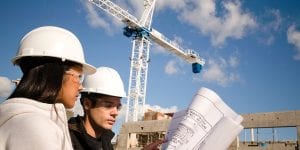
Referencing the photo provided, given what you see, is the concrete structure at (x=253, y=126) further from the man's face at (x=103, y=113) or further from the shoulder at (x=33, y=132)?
the shoulder at (x=33, y=132)

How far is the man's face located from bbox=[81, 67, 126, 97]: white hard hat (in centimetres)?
23

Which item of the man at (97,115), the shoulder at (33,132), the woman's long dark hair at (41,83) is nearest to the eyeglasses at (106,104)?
the man at (97,115)

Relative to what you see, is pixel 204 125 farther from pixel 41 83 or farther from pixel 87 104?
pixel 87 104

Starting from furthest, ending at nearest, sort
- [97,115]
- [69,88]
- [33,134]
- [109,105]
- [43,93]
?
[109,105]
[97,115]
[69,88]
[43,93]
[33,134]

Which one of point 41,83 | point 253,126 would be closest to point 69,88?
point 41,83

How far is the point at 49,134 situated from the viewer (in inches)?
34.5

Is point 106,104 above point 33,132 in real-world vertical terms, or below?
above

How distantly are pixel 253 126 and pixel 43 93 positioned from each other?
13.9 meters

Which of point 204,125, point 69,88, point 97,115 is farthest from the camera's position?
point 97,115

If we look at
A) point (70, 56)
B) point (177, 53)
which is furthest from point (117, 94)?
point (177, 53)

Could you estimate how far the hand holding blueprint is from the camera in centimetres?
177

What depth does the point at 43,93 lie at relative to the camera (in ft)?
3.47

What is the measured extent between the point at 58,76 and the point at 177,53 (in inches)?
1649

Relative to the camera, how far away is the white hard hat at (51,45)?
127 centimetres
